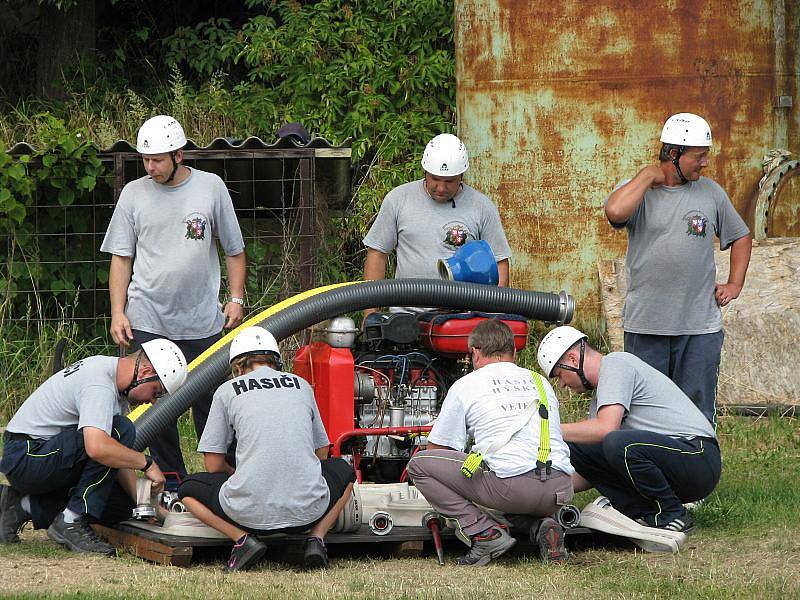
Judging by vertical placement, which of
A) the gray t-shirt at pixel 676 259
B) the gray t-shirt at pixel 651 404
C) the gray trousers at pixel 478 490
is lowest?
the gray trousers at pixel 478 490

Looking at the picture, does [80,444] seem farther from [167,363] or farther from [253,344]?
[253,344]

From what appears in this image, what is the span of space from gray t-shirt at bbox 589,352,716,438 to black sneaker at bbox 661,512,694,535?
40cm

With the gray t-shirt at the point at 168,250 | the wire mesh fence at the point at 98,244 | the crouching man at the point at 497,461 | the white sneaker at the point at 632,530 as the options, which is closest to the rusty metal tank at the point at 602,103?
the wire mesh fence at the point at 98,244

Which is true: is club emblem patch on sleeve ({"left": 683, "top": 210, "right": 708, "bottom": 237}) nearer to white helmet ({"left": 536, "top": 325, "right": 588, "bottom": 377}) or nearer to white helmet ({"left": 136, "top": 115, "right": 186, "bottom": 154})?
white helmet ({"left": 536, "top": 325, "right": 588, "bottom": 377})

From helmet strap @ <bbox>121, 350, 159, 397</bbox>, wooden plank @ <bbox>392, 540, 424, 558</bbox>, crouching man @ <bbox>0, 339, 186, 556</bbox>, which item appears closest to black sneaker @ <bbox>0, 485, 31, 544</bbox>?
crouching man @ <bbox>0, 339, 186, 556</bbox>

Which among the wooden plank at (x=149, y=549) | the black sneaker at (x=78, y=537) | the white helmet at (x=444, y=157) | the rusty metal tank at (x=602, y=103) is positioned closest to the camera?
the wooden plank at (x=149, y=549)

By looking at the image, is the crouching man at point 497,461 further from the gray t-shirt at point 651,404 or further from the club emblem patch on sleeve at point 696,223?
the club emblem patch on sleeve at point 696,223

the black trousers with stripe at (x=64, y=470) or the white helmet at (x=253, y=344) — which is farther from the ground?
the white helmet at (x=253, y=344)

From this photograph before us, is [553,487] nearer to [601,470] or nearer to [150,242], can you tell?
[601,470]

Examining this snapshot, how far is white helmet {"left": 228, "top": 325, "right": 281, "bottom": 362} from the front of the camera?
5.99 m

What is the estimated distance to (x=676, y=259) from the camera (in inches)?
279

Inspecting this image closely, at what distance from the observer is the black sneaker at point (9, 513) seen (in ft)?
20.9

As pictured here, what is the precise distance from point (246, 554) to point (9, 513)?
4.72 feet

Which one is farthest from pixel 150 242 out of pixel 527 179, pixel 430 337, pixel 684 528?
pixel 527 179
